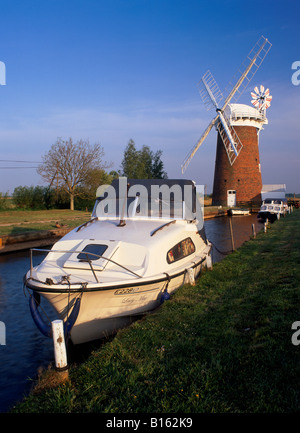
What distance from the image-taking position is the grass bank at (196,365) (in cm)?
368

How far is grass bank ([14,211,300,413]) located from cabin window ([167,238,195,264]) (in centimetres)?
125

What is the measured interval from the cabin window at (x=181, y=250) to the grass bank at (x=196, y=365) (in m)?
1.25

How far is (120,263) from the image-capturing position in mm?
7441

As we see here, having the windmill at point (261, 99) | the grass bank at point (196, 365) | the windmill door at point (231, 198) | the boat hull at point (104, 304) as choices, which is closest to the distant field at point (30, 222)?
the boat hull at point (104, 304)

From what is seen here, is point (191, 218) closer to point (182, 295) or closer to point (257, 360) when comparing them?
point (182, 295)

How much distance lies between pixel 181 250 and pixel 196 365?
4.74 m

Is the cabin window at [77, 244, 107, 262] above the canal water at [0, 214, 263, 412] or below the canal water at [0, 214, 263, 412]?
above

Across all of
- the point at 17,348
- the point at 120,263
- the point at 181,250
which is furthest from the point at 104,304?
the point at 181,250

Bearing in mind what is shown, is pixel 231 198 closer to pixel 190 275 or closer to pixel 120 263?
pixel 190 275

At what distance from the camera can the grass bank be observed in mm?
3682

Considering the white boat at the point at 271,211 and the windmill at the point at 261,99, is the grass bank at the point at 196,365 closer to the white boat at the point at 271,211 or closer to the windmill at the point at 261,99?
the white boat at the point at 271,211

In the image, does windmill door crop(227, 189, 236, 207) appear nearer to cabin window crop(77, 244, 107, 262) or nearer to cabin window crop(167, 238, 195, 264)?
cabin window crop(167, 238, 195, 264)

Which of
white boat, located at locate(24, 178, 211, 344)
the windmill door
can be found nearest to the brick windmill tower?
the windmill door

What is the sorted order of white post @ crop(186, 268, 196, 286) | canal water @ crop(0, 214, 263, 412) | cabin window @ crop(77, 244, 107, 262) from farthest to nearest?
white post @ crop(186, 268, 196, 286)
cabin window @ crop(77, 244, 107, 262)
canal water @ crop(0, 214, 263, 412)
